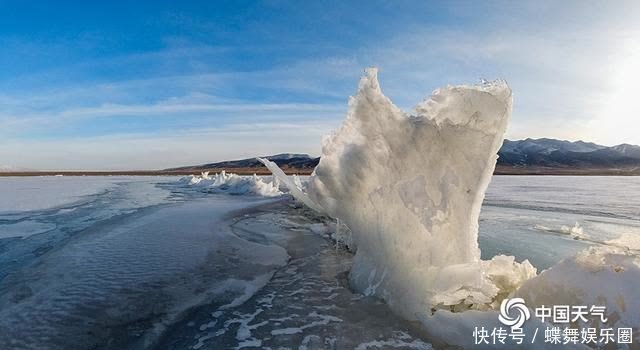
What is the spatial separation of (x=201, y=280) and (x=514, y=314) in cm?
393

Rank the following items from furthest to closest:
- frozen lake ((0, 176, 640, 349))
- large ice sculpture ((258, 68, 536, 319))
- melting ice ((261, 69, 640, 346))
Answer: large ice sculpture ((258, 68, 536, 319)) < melting ice ((261, 69, 640, 346)) < frozen lake ((0, 176, 640, 349))

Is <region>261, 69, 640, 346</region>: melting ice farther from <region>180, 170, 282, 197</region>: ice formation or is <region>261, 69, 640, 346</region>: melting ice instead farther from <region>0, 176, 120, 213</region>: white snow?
<region>180, 170, 282, 197</region>: ice formation

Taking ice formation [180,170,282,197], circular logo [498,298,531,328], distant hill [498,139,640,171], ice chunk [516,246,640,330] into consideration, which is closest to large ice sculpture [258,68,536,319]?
circular logo [498,298,531,328]

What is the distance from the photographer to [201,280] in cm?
562

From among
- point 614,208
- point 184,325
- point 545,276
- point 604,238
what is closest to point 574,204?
point 614,208

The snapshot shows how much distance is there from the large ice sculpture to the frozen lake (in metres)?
0.49

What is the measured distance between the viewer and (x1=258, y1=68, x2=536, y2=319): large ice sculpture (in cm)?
434

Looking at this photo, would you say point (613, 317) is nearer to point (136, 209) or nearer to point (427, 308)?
point (427, 308)

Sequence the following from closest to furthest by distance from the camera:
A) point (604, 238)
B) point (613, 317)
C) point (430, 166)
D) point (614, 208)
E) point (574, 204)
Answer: point (613, 317) → point (430, 166) → point (604, 238) → point (614, 208) → point (574, 204)

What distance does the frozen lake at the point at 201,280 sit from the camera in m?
3.89

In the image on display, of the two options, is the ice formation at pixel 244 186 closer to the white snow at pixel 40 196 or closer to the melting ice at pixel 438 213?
the white snow at pixel 40 196

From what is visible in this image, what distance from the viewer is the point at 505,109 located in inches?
173

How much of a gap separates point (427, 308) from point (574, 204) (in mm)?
13370

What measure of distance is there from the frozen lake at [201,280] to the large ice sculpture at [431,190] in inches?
19.3
